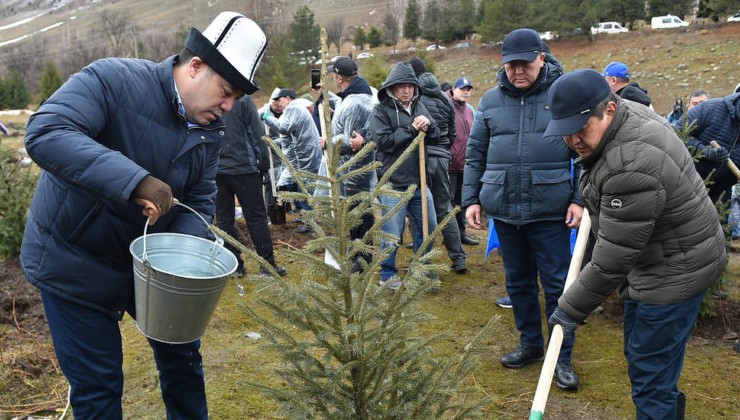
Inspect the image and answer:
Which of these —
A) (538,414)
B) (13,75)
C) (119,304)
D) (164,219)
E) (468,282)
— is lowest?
(13,75)

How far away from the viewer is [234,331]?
4.52 meters

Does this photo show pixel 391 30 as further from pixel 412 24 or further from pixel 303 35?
pixel 303 35

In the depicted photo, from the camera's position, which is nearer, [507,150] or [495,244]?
[507,150]

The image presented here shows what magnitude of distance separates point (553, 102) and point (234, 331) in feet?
9.75

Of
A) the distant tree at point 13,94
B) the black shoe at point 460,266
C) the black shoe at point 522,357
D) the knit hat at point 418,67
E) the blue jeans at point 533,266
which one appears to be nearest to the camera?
the blue jeans at point 533,266

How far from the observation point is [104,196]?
6.60 ft

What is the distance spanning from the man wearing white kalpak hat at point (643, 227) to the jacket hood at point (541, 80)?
1005 millimetres

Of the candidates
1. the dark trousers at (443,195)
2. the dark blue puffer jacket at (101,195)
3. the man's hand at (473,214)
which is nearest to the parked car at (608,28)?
the dark trousers at (443,195)

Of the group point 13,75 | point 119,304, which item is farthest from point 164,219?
point 13,75

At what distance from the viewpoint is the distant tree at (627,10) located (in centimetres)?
3725

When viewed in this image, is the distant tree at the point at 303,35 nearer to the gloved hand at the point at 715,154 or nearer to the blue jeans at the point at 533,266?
the gloved hand at the point at 715,154

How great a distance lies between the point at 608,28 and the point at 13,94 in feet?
118

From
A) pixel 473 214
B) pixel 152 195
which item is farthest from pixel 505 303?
pixel 152 195

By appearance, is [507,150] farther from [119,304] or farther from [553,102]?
[119,304]
